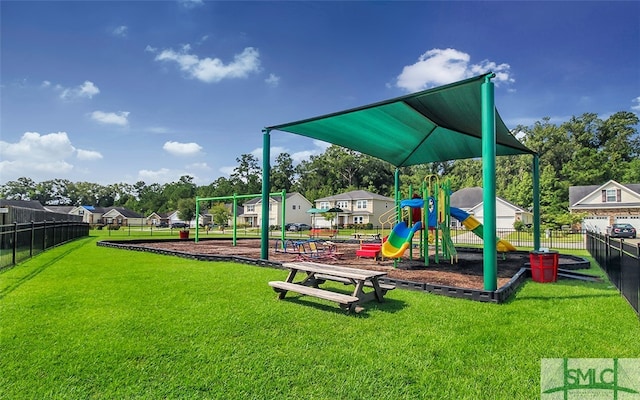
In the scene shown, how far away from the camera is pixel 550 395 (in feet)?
10.5

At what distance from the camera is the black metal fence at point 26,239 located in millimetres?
10370

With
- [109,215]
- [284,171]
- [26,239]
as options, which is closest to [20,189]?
[109,215]

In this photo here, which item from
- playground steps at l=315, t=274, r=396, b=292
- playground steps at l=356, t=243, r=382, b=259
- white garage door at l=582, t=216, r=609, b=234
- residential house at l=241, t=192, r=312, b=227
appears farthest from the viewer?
residential house at l=241, t=192, r=312, b=227

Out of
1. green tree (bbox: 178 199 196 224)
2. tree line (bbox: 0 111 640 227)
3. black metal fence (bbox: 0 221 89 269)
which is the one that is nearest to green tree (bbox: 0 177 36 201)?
tree line (bbox: 0 111 640 227)

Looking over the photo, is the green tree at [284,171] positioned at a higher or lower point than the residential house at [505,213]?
higher

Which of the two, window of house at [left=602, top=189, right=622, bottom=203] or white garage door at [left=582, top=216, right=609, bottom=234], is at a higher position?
window of house at [left=602, top=189, right=622, bottom=203]

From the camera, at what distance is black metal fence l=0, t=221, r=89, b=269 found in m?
10.4

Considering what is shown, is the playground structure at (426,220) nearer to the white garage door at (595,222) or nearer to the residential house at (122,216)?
the white garage door at (595,222)

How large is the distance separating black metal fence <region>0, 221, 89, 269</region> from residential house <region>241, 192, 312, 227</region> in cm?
3972

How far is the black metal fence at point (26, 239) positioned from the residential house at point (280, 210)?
130 ft

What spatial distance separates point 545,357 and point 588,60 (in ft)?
212

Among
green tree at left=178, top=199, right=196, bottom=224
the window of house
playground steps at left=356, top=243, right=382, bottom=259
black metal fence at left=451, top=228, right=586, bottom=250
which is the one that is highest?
the window of house

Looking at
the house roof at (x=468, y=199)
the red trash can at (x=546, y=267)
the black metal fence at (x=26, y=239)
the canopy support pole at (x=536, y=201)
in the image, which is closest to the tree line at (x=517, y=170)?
the house roof at (x=468, y=199)

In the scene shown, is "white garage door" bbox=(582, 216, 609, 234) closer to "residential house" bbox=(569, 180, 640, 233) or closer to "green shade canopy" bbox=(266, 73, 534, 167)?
"residential house" bbox=(569, 180, 640, 233)
